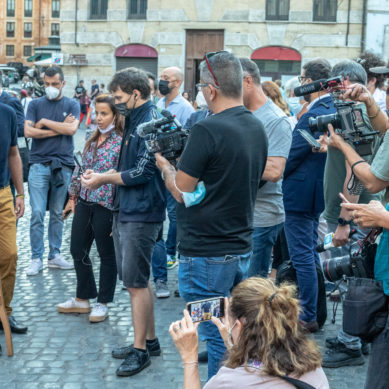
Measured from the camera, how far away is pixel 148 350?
475 centimetres

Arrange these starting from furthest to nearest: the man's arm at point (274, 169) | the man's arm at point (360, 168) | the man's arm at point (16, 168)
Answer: the man's arm at point (16, 168) → the man's arm at point (274, 169) → the man's arm at point (360, 168)

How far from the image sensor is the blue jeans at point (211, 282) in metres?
3.55

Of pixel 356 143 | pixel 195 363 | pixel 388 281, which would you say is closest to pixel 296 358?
pixel 195 363

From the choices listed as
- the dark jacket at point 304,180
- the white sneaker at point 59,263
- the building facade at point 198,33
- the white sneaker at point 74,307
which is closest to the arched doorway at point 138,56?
the building facade at point 198,33

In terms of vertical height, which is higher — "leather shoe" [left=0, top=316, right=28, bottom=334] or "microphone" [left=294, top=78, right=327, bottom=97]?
"microphone" [left=294, top=78, right=327, bottom=97]

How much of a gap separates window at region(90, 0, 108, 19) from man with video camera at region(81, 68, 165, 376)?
28.4 m

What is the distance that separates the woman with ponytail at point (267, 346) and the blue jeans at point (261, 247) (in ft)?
7.48

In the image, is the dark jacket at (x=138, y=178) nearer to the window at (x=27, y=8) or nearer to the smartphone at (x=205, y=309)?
the smartphone at (x=205, y=309)

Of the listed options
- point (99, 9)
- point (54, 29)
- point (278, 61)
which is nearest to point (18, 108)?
point (278, 61)

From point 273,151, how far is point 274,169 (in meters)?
0.13

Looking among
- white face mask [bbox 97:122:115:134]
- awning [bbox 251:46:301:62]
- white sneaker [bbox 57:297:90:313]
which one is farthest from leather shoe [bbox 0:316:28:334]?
awning [bbox 251:46:301:62]

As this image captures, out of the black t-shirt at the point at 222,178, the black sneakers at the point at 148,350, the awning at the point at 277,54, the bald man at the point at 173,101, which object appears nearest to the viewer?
the black t-shirt at the point at 222,178

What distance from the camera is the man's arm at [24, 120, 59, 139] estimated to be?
6953 mm

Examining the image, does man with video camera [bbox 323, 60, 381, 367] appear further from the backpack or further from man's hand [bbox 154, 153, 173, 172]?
man's hand [bbox 154, 153, 173, 172]
